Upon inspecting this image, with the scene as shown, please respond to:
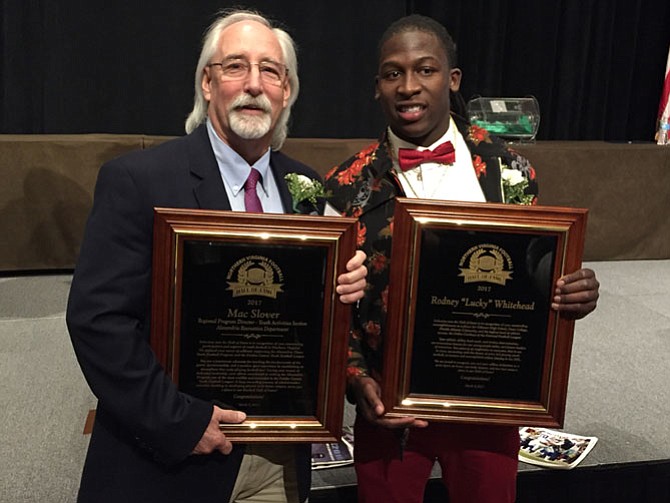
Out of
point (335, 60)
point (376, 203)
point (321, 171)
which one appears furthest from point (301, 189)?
→ point (335, 60)

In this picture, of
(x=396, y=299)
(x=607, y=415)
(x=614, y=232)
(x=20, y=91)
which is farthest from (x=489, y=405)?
(x=20, y=91)

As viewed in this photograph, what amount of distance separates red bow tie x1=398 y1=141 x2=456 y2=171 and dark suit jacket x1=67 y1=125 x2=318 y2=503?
394mm

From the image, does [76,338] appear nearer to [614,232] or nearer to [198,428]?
[198,428]

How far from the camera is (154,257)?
1.25 meters

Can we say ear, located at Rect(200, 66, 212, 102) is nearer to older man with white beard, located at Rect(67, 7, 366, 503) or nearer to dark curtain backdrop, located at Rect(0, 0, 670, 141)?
older man with white beard, located at Rect(67, 7, 366, 503)

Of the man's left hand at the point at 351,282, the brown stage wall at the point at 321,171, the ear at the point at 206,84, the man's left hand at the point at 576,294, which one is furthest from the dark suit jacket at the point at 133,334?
the brown stage wall at the point at 321,171

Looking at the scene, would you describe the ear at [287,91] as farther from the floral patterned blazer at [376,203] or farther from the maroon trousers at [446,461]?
the maroon trousers at [446,461]

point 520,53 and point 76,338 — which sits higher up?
point 520,53

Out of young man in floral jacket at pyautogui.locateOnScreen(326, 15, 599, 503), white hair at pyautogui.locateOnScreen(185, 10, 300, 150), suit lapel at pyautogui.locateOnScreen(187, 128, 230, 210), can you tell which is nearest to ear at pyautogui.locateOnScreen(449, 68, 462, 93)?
young man in floral jacket at pyautogui.locateOnScreen(326, 15, 599, 503)

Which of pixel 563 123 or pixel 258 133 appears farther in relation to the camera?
pixel 563 123

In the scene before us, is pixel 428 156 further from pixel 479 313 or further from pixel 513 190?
pixel 479 313

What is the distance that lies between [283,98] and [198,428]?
0.63 m

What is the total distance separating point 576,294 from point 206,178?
2.29 ft

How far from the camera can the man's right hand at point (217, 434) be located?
1310 mm
